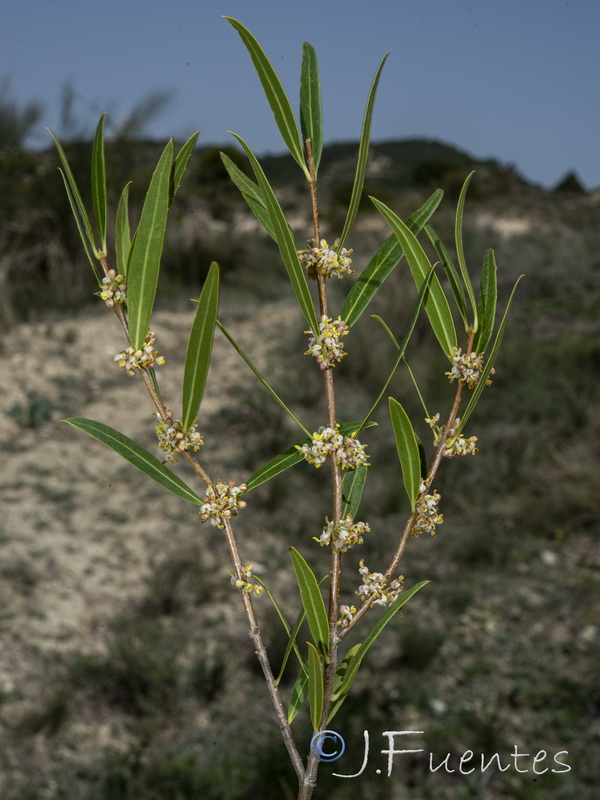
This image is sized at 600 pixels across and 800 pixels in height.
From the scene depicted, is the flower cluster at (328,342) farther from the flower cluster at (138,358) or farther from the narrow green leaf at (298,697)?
the narrow green leaf at (298,697)

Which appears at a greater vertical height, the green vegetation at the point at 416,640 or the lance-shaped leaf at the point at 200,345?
the lance-shaped leaf at the point at 200,345

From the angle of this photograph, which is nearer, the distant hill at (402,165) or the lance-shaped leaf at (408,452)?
the lance-shaped leaf at (408,452)

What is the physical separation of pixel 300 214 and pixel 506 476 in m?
11.5

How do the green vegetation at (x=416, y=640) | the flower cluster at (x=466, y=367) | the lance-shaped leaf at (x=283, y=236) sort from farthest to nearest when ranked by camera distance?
the green vegetation at (x=416, y=640) → the flower cluster at (x=466, y=367) → the lance-shaped leaf at (x=283, y=236)

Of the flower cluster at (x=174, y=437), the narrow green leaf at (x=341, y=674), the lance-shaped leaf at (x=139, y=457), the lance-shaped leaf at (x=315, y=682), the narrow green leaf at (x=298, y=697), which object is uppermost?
the flower cluster at (x=174, y=437)

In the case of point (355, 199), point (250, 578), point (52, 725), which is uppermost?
point (355, 199)

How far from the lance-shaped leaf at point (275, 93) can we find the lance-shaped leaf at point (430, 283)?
0.08 metres

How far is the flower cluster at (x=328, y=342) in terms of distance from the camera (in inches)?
23.2

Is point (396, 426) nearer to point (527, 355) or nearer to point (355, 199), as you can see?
point (355, 199)

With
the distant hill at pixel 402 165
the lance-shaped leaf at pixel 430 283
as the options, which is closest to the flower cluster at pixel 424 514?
the lance-shaped leaf at pixel 430 283

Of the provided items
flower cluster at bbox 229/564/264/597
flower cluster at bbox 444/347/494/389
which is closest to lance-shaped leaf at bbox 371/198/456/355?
flower cluster at bbox 444/347/494/389

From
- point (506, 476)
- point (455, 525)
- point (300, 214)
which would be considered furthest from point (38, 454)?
point (300, 214)

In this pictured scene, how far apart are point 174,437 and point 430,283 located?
0.23 m

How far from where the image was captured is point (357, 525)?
0.60m
